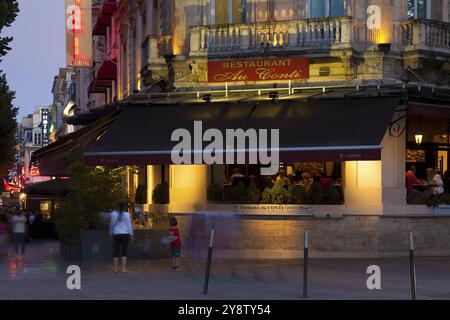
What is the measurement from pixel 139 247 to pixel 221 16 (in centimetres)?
747

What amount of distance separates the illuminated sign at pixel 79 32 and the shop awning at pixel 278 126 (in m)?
13.6

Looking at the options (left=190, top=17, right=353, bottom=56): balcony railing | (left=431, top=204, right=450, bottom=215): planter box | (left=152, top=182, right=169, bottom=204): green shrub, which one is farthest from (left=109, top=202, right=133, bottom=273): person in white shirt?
(left=431, top=204, right=450, bottom=215): planter box

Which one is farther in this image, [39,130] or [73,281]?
[39,130]

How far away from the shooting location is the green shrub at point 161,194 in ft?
84.8

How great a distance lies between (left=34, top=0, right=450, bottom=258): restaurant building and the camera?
22.7 meters

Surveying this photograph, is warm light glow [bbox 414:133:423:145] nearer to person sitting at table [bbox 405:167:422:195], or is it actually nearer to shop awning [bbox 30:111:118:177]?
person sitting at table [bbox 405:167:422:195]

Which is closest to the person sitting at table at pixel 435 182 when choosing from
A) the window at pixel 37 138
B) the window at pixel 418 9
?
the window at pixel 418 9

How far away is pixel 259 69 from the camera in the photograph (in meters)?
24.3

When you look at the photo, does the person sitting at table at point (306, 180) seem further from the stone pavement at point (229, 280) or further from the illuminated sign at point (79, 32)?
the illuminated sign at point (79, 32)

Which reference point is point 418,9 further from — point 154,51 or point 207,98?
point 154,51
